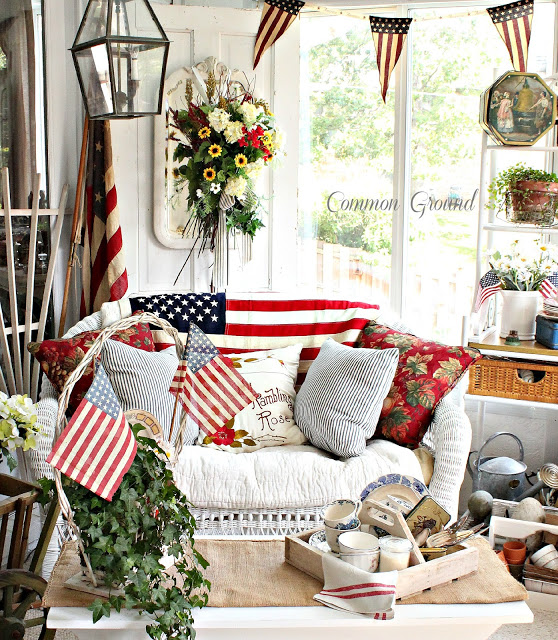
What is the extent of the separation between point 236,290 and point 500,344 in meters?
1.24

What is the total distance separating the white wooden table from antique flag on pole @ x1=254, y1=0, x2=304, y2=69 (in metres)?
2.57

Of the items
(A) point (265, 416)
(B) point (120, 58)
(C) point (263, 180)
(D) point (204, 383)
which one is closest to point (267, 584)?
(D) point (204, 383)

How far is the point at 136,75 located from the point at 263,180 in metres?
1.29

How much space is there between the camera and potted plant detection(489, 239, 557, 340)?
2.99m

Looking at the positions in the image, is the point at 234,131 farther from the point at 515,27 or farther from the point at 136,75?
the point at 515,27

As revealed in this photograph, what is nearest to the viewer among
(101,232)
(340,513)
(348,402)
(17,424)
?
(340,513)

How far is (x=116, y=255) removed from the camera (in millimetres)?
3334

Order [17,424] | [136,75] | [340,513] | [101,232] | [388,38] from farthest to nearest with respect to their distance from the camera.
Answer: [101,232] → [388,38] → [136,75] → [17,424] → [340,513]

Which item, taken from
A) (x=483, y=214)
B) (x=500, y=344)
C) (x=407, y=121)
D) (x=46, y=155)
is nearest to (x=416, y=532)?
(x=500, y=344)

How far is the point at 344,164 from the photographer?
139 inches

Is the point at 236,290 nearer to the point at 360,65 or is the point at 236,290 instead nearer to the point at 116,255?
the point at 116,255

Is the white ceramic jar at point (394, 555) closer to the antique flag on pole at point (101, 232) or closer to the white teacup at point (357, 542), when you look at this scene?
the white teacup at point (357, 542)

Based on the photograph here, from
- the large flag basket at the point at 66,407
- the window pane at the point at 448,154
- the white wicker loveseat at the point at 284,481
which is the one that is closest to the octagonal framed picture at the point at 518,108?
the window pane at the point at 448,154

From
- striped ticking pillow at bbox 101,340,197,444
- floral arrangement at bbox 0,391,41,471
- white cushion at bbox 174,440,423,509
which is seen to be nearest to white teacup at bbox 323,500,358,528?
floral arrangement at bbox 0,391,41,471
